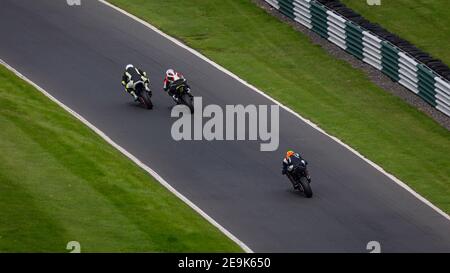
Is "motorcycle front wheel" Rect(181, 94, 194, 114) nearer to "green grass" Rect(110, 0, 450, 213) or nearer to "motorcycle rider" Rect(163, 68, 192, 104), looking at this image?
"motorcycle rider" Rect(163, 68, 192, 104)

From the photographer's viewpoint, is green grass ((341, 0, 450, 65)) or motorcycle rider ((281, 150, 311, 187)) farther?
green grass ((341, 0, 450, 65))

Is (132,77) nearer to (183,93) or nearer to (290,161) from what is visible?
(183,93)

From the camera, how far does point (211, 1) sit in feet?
152

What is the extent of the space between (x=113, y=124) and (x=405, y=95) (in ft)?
32.3

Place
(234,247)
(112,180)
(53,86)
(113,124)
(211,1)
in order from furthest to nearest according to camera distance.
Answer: (211,1)
(53,86)
(113,124)
(112,180)
(234,247)

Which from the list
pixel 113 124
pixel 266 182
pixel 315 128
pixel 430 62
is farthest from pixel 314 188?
pixel 430 62

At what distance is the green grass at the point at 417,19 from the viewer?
43.0m

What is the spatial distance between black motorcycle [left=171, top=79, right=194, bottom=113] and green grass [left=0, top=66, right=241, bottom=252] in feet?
9.46

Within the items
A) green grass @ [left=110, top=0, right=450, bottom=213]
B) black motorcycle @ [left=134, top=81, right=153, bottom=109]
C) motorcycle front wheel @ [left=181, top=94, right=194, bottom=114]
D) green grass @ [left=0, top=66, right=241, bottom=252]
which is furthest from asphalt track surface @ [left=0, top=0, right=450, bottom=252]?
green grass @ [left=0, top=66, right=241, bottom=252]

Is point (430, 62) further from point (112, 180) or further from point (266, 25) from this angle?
point (112, 180)

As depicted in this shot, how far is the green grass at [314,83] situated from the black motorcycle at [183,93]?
3.25 metres

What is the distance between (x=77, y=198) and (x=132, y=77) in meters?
7.09

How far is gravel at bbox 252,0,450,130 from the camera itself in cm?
3865

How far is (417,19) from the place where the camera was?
4509 centimetres
